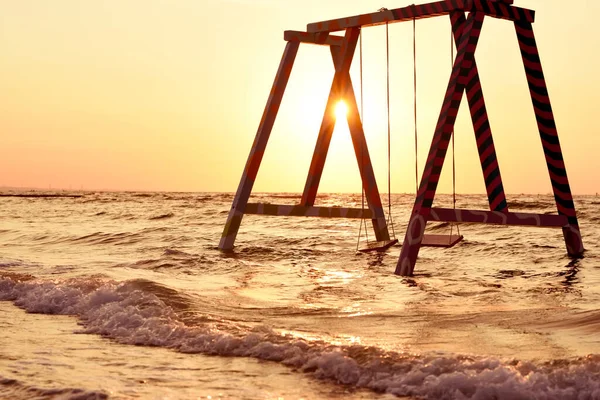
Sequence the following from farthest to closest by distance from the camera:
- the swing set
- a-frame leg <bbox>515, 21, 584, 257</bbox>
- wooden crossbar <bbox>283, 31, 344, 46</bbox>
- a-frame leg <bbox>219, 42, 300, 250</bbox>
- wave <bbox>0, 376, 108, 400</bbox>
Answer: a-frame leg <bbox>219, 42, 300, 250</bbox> → wooden crossbar <bbox>283, 31, 344, 46</bbox> → a-frame leg <bbox>515, 21, 584, 257</bbox> → the swing set → wave <bbox>0, 376, 108, 400</bbox>

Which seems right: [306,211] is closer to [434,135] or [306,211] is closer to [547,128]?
[434,135]

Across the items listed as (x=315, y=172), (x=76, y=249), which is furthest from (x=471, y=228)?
(x=76, y=249)

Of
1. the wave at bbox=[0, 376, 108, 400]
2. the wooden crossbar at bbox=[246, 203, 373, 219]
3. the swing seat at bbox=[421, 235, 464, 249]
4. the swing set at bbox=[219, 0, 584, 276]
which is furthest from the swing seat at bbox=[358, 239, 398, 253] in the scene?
the wave at bbox=[0, 376, 108, 400]

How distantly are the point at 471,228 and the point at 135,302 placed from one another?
350 inches

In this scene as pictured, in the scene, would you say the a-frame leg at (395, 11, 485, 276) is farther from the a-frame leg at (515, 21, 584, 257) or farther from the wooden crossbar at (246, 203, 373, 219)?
the wooden crossbar at (246, 203, 373, 219)

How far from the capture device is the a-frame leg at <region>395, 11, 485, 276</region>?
7.94 metres

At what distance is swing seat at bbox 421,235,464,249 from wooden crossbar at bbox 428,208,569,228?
185 mm

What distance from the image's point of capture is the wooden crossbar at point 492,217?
8.04 meters

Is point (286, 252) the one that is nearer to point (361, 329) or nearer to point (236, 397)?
point (361, 329)

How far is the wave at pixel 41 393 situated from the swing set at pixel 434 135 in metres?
4.81

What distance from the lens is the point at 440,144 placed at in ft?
26.1

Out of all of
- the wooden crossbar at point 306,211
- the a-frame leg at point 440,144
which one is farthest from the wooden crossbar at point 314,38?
the a-frame leg at point 440,144

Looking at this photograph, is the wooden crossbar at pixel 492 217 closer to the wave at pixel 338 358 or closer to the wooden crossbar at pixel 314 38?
the wave at pixel 338 358

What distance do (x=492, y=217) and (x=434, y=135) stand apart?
106 cm
